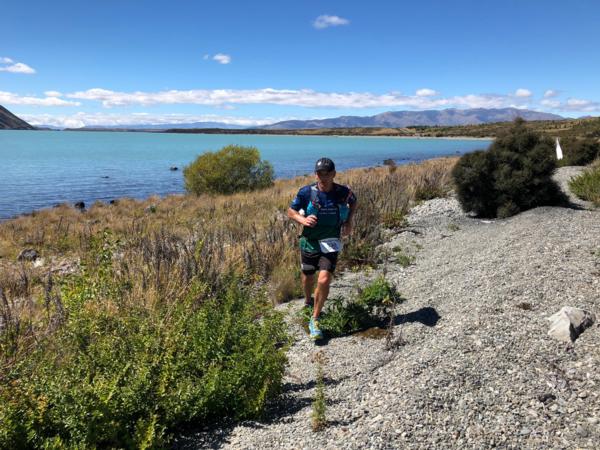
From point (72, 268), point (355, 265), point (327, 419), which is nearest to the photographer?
point (327, 419)

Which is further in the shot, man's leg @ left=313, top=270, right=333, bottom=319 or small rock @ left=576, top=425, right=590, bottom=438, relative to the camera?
man's leg @ left=313, top=270, right=333, bottom=319

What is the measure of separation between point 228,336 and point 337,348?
1.37 m

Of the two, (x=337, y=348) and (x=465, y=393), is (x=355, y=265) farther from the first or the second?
(x=465, y=393)

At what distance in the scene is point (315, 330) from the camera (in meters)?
5.32

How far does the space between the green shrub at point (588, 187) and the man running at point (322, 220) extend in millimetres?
9995

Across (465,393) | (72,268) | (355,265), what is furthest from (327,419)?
(72,268)

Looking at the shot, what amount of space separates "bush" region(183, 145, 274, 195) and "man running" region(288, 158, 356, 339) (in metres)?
17.9

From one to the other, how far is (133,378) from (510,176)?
458 inches

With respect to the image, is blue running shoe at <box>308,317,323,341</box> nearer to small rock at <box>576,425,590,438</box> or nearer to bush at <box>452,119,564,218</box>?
small rock at <box>576,425,590,438</box>

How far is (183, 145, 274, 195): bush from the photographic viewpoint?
22.9 metres

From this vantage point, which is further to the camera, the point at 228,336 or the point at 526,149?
the point at 526,149

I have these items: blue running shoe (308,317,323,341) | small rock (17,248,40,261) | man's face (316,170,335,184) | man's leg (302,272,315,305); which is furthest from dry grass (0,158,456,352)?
man's face (316,170,335,184)

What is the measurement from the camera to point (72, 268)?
9398 millimetres

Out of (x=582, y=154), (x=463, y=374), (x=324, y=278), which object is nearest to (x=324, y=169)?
(x=324, y=278)
